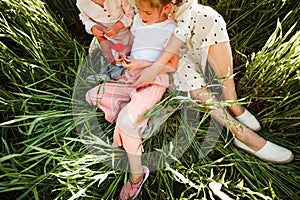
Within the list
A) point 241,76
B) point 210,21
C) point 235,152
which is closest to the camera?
point 210,21

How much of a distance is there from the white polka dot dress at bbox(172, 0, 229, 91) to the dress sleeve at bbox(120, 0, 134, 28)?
0.19 m

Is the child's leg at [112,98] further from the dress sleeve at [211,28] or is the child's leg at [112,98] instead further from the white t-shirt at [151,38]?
the dress sleeve at [211,28]

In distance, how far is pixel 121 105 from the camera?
1209 millimetres

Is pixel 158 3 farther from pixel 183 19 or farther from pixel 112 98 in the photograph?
pixel 112 98

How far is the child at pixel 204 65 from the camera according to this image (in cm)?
114

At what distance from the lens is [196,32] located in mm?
1158

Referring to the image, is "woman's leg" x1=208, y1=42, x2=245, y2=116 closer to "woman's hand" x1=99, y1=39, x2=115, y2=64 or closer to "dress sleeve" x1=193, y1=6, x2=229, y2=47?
"dress sleeve" x1=193, y1=6, x2=229, y2=47

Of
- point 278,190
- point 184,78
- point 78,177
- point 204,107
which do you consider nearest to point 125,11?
point 184,78

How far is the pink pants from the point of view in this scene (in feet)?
3.71

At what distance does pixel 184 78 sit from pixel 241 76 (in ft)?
0.89

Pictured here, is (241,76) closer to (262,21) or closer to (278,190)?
(262,21)

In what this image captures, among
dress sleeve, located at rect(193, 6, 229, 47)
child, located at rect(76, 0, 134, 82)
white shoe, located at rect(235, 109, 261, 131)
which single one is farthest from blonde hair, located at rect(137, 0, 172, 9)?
white shoe, located at rect(235, 109, 261, 131)

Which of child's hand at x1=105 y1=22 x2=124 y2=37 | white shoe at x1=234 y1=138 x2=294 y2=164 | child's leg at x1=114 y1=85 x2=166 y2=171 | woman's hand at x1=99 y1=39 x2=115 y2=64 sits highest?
child's hand at x1=105 y1=22 x2=124 y2=37

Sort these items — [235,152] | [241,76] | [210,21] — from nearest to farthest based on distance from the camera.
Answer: [210,21], [235,152], [241,76]
